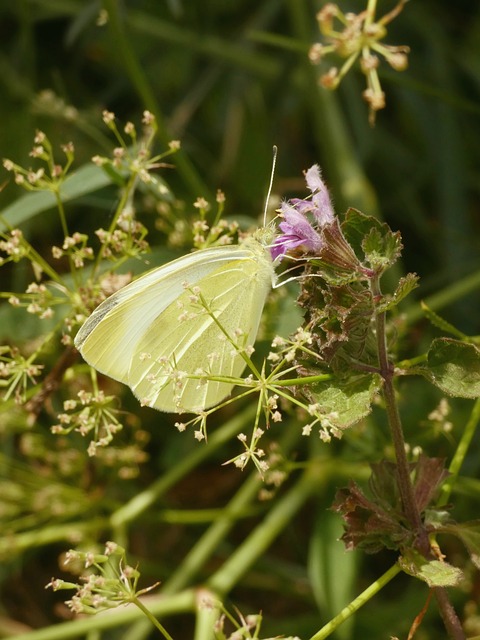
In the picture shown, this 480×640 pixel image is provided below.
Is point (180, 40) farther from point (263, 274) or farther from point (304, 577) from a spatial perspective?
point (304, 577)

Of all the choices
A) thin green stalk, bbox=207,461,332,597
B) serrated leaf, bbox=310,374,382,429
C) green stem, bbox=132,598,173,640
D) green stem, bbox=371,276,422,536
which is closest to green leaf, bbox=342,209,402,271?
green stem, bbox=371,276,422,536

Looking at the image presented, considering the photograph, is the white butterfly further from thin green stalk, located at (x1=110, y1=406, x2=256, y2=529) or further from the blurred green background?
the blurred green background

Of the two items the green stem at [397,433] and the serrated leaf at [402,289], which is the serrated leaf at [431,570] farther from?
the serrated leaf at [402,289]

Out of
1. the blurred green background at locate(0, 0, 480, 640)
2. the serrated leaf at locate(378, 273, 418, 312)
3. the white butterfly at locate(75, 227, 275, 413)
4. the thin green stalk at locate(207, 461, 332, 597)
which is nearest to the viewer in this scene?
the serrated leaf at locate(378, 273, 418, 312)

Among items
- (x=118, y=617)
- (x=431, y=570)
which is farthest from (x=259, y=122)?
(x=431, y=570)

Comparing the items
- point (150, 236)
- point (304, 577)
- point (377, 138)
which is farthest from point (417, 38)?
point (304, 577)

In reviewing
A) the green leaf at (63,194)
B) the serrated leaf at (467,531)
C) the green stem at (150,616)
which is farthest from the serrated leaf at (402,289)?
the green leaf at (63,194)
